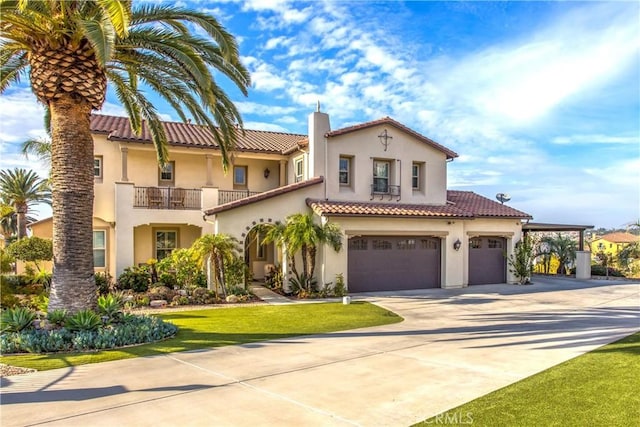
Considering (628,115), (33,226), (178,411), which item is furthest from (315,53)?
(33,226)

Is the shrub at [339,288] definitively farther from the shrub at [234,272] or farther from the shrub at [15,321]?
the shrub at [15,321]

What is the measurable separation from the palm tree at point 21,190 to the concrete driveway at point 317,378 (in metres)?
29.3

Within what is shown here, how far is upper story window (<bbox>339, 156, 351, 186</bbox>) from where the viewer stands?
2101cm

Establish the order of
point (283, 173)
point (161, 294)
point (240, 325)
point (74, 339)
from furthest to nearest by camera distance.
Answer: point (283, 173)
point (161, 294)
point (240, 325)
point (74, 339)

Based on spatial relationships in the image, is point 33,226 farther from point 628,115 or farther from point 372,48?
point 628,115

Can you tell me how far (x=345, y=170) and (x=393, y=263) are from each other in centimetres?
489

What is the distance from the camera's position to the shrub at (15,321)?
9750 millimetres

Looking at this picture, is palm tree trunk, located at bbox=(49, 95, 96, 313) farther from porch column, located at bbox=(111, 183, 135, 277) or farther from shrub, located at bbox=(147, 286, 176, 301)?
porch column, located at bbox=(111, 183, 135, 277)

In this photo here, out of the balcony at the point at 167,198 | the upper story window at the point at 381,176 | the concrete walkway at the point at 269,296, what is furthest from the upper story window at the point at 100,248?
the upper story window at the point at 381,176

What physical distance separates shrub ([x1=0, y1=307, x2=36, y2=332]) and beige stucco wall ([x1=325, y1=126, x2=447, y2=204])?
1290cm

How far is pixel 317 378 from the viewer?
7.27m

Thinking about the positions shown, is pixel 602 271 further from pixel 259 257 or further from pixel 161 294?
pixel 161 294

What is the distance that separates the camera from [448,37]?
15539 mm

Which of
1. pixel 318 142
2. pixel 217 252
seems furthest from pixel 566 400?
pixel 318 142
